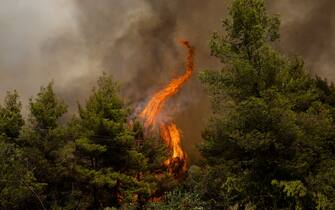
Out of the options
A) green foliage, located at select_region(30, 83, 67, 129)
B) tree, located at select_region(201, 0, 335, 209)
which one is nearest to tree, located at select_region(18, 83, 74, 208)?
green foliage, located at select_region(30, 83, 67, 129)

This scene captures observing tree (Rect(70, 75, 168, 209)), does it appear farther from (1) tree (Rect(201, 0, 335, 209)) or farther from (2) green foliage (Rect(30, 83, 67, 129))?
(1) tree (Rect(201, 0, 335, 209))

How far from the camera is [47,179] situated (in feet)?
112

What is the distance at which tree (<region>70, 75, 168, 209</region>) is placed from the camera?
33.6m

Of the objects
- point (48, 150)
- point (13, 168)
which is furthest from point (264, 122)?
point (48, 150)

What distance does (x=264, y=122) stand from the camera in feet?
76.9

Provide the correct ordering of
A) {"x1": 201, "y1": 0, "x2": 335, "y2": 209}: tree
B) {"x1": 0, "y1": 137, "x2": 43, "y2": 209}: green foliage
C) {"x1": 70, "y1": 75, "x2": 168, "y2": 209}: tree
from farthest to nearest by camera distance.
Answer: {"x1": 70, "y1": 75, "x2": 168, "y2": 209}: tree
{"x1": 0, "y1": 137, "x2": 43, "y2": 209}: green foliage
{"x1": 201, "y1": 0, "x2": 335, "y2": 209}: tree

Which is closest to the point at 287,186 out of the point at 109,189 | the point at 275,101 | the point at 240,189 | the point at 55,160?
the point at 240,189

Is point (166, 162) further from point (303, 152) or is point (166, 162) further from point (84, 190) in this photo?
point (303, 152)

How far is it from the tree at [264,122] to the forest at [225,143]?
0.18 feet

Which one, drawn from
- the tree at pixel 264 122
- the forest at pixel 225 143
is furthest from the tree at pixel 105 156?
the tree at pixel 264 122

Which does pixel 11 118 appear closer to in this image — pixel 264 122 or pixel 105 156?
pixel 105 156

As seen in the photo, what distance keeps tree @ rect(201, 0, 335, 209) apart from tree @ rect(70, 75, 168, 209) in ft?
35.4

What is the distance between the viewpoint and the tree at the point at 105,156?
33.6 m

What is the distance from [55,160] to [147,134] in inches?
420
